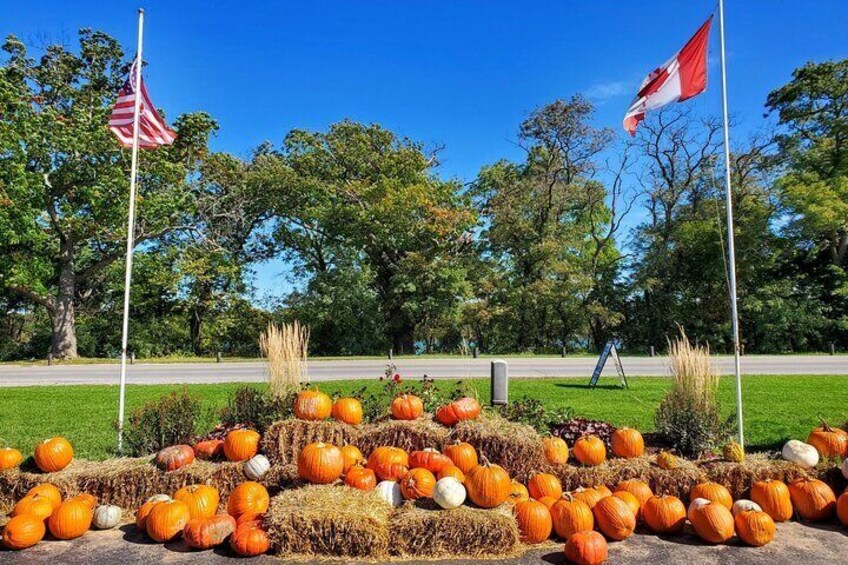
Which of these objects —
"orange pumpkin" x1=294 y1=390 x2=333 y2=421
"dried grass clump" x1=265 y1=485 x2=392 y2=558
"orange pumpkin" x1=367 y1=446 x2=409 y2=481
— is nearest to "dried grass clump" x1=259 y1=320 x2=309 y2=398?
"orange pumpkin" x1=294 y1=390 x2=333 y2=421

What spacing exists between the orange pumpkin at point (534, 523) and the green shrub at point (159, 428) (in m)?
3.36

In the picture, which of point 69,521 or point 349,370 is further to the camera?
point 349,370

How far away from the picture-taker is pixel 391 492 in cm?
445

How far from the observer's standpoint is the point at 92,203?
21328mm

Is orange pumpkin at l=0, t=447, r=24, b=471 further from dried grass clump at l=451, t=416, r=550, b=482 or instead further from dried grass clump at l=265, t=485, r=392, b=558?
dried grass clump at l=451, t=416, r=550, b=482

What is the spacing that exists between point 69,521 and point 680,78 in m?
7.29

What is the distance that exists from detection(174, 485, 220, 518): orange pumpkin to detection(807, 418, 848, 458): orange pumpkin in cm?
542

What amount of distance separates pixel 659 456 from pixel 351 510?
9.23 ft

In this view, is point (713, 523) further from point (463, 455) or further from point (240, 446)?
point (240, 446)

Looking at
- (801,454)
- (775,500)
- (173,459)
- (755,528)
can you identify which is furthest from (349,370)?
(755,528)

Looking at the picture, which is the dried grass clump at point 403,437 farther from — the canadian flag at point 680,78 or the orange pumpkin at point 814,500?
the canadian flag at point 680,78

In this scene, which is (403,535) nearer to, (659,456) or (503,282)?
(659,456)

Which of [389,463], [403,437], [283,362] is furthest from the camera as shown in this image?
[283,362]

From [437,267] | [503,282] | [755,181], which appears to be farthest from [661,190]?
[437,267]
